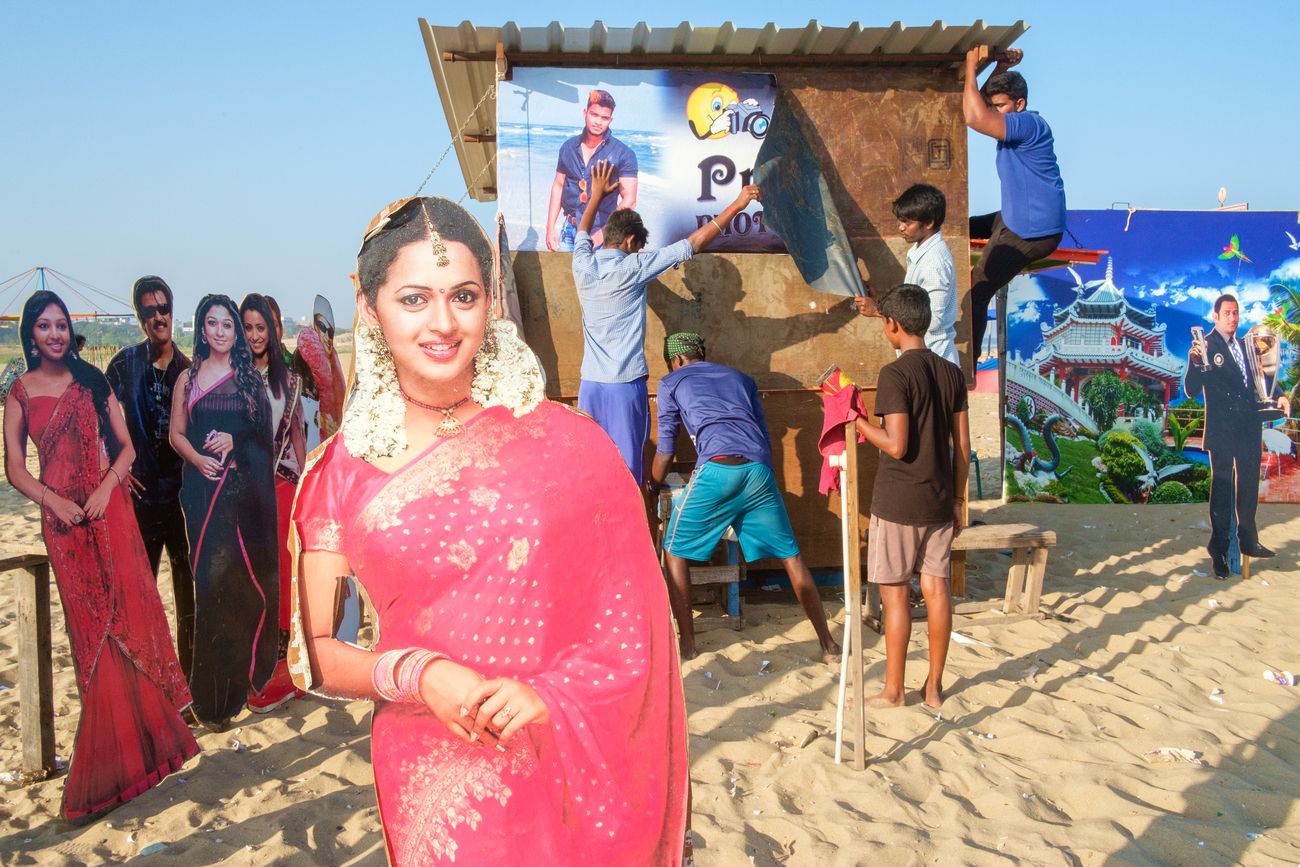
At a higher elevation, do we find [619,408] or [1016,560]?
[619,408]

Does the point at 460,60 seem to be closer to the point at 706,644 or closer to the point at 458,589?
the point at 706,644

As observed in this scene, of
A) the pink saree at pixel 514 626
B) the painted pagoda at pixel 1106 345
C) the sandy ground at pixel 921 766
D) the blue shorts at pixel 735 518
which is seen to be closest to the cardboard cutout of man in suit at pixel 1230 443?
the sandy ground at pixel 921 766

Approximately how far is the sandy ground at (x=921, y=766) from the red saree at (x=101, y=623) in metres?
0.16

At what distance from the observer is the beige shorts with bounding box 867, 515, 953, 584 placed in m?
4.50

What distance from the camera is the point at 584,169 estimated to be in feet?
20.8

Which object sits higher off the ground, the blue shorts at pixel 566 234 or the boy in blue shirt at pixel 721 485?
the blue shorts at pixel 566 234

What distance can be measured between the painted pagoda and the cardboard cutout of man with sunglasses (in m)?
9.54

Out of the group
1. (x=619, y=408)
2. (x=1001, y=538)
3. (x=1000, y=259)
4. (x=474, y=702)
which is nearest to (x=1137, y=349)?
(x=1000, y=259)

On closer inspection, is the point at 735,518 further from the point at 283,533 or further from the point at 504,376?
the point at 504,376

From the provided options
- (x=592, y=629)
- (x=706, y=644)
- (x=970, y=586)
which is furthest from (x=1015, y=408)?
(x=592, y=629)

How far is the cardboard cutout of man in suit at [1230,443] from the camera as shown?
7.35 metres

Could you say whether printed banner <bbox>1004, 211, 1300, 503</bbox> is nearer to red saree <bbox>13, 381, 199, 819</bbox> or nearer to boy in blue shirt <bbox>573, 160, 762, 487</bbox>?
boy in blue shirt <bbox>573, 160, 762, 487</bbox>

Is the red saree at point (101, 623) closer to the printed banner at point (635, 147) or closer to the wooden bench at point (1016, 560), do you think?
the printed banner at point (635, 147)

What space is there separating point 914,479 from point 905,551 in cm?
37
